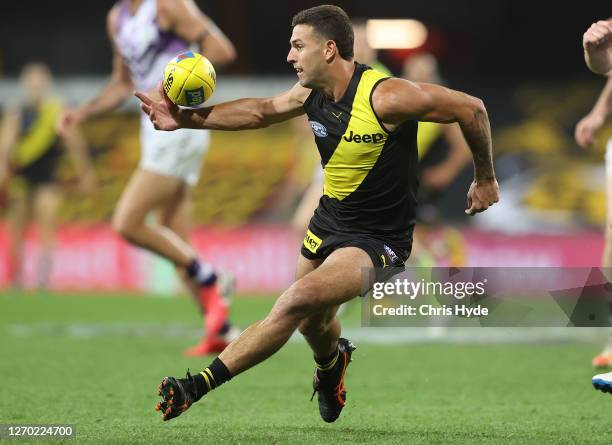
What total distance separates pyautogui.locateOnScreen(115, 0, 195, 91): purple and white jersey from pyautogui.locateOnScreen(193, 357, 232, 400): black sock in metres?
3.97

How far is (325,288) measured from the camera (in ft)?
16.6

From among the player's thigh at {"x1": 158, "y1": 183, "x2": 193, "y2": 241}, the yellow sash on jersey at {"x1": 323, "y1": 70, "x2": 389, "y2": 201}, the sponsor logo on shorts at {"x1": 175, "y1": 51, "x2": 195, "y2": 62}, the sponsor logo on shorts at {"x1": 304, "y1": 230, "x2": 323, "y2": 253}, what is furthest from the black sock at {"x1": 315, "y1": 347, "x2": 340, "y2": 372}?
the player's thigh at {"x1": 158, "y1": 183, "x2": 193, "y2": 241}

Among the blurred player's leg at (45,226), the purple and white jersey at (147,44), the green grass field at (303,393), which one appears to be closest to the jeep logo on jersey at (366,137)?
the green grass field at (303,393)

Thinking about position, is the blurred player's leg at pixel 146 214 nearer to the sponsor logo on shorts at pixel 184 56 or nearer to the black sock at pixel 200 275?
the black sock at pixel 200 275

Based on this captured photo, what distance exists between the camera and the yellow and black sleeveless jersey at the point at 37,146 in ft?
52.8

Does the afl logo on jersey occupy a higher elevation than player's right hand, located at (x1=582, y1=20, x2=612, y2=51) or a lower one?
lower

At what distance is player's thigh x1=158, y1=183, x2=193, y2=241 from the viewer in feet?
28.9

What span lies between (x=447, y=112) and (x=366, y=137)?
42cm

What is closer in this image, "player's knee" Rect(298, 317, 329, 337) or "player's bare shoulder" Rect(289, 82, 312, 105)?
"player's knee" Rect(298, 317, 329, 337)

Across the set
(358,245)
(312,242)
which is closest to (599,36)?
(358,245)

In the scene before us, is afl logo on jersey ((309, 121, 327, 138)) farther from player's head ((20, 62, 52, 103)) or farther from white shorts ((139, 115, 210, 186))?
player's head ((20, 62, 52, 103))

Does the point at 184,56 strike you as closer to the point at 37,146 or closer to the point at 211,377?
the point at 211,377

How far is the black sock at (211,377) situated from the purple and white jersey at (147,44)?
3970 mm

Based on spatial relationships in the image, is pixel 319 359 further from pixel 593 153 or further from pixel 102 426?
pixel 593 153
